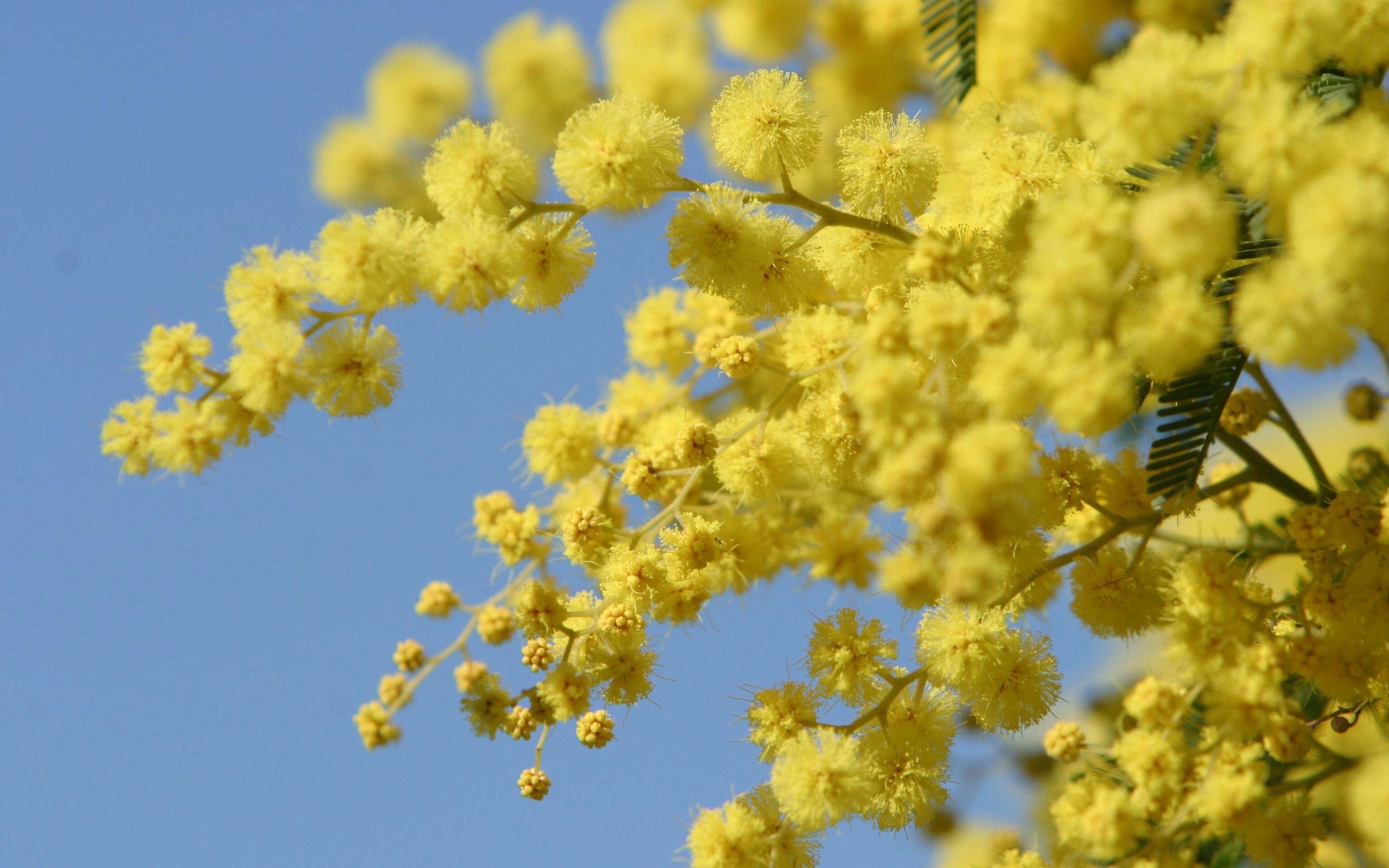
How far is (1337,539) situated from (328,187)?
3683 mm

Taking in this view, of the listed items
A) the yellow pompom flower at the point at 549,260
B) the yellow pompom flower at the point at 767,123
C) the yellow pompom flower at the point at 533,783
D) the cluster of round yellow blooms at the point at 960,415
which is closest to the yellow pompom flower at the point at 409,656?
the cluster of round yellow blooms at the point at 960,415

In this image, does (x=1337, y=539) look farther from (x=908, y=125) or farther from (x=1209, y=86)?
(x=908, y=125)

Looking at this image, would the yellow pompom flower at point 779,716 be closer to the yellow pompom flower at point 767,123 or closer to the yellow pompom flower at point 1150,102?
the yellow pompom flower at point 767,123

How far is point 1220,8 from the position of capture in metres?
2.71

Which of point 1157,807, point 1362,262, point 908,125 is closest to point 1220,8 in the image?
point 908,125

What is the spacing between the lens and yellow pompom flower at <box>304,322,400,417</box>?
200 centimetres

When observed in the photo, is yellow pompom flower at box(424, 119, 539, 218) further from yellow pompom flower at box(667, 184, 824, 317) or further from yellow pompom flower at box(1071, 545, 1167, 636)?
yellow pompom flower at box(1071, 545, 1167, 636)

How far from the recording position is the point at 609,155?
6.38 ft

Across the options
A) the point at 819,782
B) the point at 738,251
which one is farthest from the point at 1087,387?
the point at 819,782

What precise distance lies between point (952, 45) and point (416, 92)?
3.05 m

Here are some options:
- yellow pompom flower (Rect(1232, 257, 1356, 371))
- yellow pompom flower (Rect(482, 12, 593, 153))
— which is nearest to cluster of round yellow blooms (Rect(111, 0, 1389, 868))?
yellow pompom flower (Rect(1232, 257, 1356, 371))

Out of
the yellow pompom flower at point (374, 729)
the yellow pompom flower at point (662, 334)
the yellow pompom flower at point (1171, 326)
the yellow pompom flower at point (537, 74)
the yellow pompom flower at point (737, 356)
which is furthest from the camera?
the yellow pompom flower at point (537, 74)

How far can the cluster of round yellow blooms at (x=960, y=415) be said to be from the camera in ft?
4.79

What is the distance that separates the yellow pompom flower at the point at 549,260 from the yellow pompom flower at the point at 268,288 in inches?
14.1
